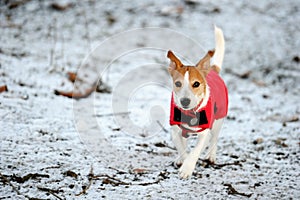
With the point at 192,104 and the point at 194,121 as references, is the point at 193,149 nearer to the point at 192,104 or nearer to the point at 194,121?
the point at 194,121

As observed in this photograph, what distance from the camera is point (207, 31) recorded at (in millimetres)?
9359

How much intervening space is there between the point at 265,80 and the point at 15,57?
4923 mm

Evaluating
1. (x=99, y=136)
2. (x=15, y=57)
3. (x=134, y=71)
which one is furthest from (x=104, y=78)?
(x=99, y=136)

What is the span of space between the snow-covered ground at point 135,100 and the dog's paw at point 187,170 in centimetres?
6

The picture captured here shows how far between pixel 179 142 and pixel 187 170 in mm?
299

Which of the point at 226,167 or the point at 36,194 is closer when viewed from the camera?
the point at 36,194

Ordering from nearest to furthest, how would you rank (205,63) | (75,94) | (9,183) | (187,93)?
(9,183), (187,93), (205,63), (75,94)

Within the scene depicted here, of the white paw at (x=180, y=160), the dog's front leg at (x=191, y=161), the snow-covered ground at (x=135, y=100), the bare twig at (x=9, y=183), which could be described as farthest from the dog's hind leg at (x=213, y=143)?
the bare twig at (x=9, y=183)

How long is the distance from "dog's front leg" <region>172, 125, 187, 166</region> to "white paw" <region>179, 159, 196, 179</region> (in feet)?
0.69

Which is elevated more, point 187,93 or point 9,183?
point 187,93

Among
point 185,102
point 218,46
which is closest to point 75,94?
point 218,46

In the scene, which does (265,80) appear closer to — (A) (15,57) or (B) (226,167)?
(B) (226,167)

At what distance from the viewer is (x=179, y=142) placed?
11.0 ft

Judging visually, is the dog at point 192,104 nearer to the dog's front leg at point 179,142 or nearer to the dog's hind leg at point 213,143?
the dog's front leg at point 179,142
